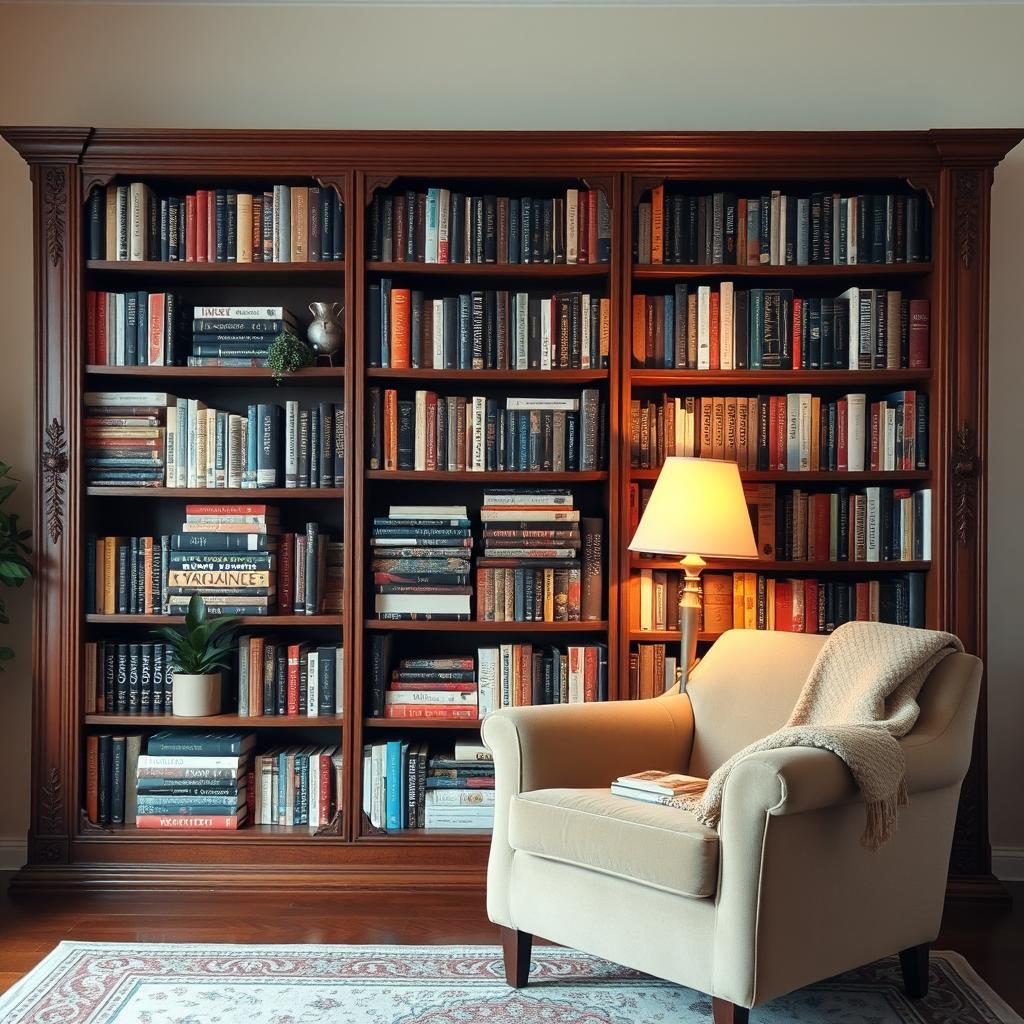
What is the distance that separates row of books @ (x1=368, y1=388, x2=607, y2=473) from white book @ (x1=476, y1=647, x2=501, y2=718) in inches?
23.8

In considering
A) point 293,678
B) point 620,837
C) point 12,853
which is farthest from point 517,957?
point 12,853

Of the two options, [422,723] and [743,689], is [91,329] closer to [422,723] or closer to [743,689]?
[422,723]

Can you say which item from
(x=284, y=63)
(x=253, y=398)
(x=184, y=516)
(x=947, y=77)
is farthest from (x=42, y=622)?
(x=947, y=77)

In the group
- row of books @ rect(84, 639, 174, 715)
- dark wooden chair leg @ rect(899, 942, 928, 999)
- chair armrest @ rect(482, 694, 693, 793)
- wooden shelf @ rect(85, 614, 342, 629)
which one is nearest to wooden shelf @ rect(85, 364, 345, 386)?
wooden shelf @ rect(85, 614, 342, 629)

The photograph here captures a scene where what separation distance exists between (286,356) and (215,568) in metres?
0.70

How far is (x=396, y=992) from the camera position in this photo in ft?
8.05

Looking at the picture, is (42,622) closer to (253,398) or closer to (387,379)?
(253,398)

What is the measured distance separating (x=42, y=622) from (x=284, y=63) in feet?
6.67

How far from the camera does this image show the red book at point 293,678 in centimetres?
328

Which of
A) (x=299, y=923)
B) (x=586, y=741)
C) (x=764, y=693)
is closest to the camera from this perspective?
(x=586, y=741)

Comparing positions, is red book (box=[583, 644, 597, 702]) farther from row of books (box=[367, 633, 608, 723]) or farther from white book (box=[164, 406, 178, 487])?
white book (box=[164, 406, 178, 487])

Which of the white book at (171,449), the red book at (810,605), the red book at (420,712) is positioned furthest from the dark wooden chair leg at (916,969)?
the white book at (171,449)

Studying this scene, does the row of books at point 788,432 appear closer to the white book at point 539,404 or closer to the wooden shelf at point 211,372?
the white book at point 539,404

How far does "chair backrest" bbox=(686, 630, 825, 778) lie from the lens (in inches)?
108
